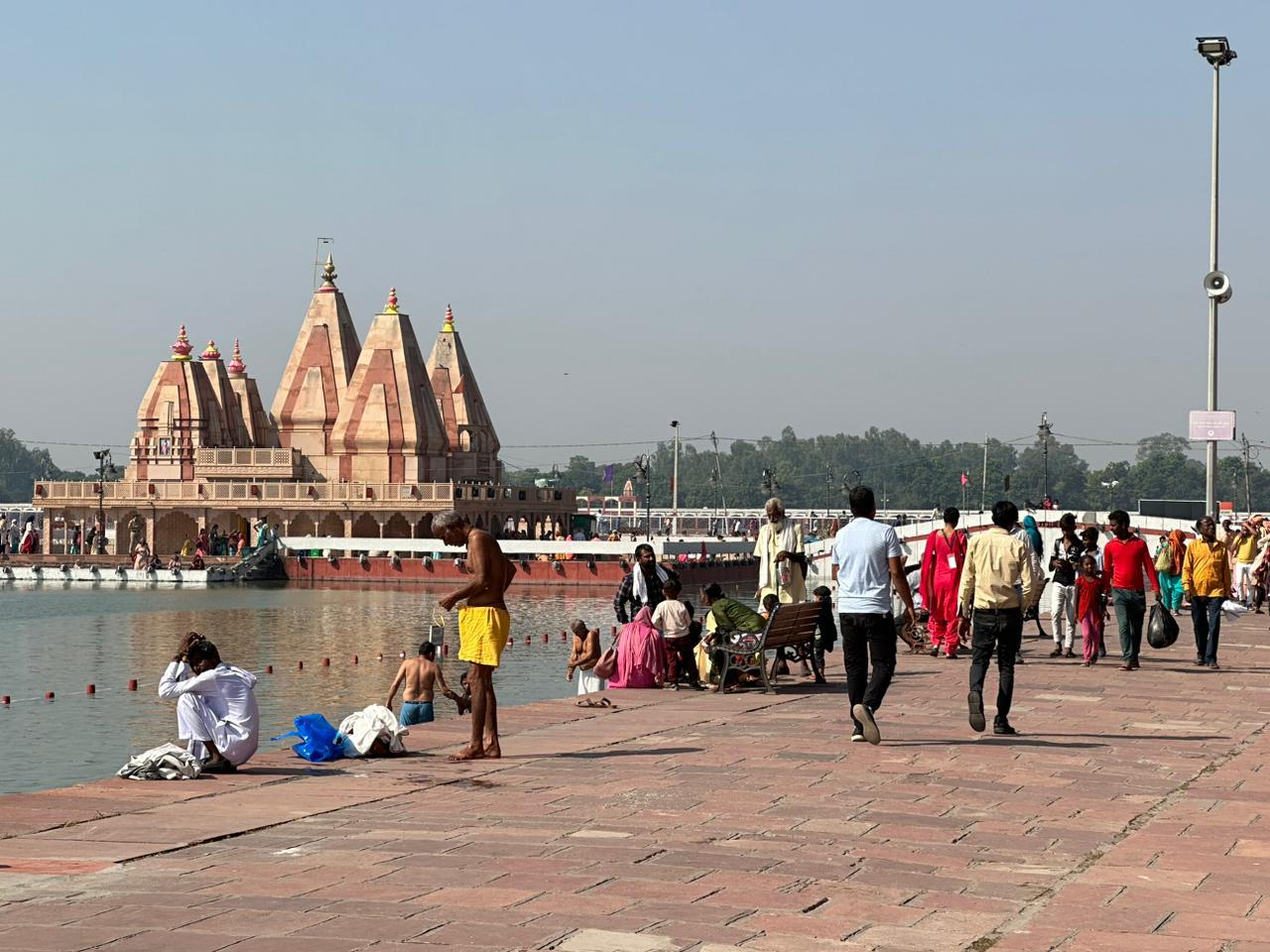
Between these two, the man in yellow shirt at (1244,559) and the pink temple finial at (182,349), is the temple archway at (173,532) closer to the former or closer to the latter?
the pink temple finial at (182,349)

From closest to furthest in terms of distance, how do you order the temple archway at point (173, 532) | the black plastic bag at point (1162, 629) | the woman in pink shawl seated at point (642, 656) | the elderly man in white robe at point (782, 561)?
the woman in pink shawl seated at point (642, 656) → the elderly man in white robe at point (782, 561) → the black plastic bag at point (1162, 629) → the temple archway at point (173, 532)

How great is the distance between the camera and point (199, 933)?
227 inches

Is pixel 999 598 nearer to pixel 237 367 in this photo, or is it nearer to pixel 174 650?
pixel 174 650

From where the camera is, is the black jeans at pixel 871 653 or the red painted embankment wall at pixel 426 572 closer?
the black jeans at pixel 871 653

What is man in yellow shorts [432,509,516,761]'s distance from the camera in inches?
395

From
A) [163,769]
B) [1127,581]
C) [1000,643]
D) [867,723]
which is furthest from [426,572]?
[163,769]

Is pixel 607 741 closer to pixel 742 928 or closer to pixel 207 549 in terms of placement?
pixel 742 928

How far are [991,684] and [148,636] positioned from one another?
2872 centimetres

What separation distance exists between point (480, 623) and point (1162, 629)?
7.88 m

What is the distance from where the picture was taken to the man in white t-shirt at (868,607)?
10445 mm

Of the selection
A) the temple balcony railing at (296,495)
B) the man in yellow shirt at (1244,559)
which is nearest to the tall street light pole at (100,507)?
the temple balcony railing at (296,495)

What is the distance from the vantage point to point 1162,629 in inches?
618

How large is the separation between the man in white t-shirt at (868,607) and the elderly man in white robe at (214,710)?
345 cm

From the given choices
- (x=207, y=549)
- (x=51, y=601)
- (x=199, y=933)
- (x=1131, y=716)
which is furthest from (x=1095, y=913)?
(x=207, y=549)
